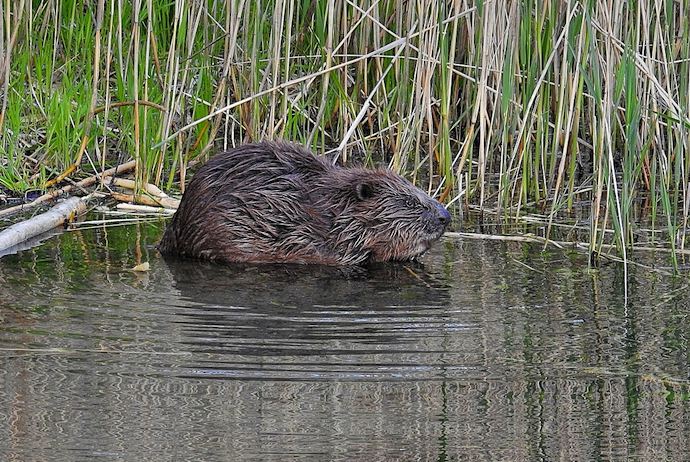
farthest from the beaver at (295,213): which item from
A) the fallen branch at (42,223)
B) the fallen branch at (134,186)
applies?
the fallen branch at (134,186)

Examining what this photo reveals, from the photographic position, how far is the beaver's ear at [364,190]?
495cm

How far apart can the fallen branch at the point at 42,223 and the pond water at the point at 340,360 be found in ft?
0.31

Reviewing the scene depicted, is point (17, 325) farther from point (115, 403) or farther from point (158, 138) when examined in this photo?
point (158, 138)

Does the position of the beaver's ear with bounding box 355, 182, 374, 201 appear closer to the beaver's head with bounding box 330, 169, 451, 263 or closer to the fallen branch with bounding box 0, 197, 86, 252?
the beaver's head with bounding box 330, 169, 451, 263

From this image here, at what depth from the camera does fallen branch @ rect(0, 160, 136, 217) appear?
520 cm

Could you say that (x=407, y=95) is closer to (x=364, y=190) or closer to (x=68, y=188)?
(x=364, y=190)

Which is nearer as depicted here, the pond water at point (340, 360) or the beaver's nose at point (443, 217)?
the pond water at point (340, 360)

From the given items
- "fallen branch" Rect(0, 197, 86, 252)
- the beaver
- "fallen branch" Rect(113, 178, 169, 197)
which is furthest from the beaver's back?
"fallen branch" Rect(113, 178, 169, 197)

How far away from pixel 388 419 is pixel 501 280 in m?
1.57

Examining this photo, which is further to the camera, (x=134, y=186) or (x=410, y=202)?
(x=134, y=186)

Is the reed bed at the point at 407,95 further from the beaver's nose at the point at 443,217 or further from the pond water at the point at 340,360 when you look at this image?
the pond water at the point at 340,360

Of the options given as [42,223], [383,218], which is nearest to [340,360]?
[383,218]

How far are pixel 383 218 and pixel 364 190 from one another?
13 centimetres

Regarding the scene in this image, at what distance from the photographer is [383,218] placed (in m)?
4.98
